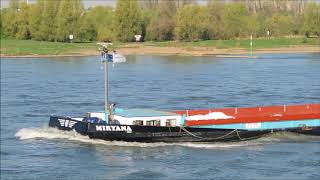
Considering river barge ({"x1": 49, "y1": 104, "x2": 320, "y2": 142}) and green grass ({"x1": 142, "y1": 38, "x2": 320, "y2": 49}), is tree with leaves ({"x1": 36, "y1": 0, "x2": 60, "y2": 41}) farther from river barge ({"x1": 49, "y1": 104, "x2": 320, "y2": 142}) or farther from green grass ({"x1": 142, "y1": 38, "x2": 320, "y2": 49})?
river barge ({"x1": 49, "y1": 104, "x2": 320, "y2": 142})

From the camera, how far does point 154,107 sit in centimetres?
4006

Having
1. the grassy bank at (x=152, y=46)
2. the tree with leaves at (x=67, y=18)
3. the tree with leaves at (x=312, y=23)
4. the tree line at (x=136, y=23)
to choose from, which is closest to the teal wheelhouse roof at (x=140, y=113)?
the grassy bank at (x=152, y=46)

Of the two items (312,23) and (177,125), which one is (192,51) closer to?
(312,23)

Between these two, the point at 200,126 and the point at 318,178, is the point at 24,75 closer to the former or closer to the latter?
the point at 200,126

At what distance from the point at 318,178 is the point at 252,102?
62.9ft

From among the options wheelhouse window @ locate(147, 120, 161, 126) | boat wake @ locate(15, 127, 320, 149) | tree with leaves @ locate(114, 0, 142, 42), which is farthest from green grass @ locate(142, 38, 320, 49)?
wheelhouse window @ locate(147, 120, 161, 126)

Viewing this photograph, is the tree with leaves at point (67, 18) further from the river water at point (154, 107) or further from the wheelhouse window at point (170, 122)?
the wheelhouse window at point (170, 122)

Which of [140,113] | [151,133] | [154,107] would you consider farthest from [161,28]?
[151,133]

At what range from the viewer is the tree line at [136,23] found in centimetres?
12012

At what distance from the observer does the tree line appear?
12012 centimetres

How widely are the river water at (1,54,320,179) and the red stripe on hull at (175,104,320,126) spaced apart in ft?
3.22

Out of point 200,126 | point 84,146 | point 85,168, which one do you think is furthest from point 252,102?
point 85,168

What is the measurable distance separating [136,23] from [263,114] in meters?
89.2

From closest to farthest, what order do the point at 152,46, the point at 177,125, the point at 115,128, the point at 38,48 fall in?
the point at 115,128 < the point at 177,125 < the point at 38,48 < the point at 152,46
